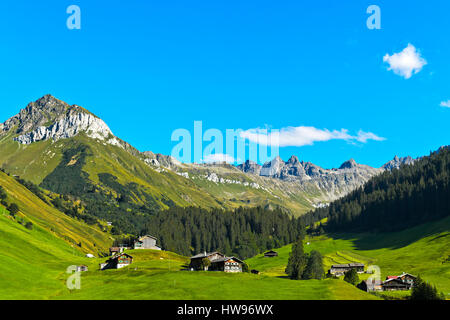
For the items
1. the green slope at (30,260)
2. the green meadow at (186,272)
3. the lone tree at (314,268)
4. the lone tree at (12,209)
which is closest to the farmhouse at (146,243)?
the green meadow at (186,272)

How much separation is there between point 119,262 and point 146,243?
57.9m

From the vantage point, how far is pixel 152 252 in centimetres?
16500

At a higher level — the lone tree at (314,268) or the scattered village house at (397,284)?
the lone tree at (314,268)

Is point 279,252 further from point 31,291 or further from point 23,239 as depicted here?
point 31,291

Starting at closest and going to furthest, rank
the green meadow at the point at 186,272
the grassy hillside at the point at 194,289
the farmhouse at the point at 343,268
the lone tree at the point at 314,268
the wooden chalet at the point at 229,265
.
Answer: the grassy hillside at the point at 194,289 < the green meadow at the point at 186,272 < the lone tree at the point at 314,268 < the wooden chalet at the point at 229,265 < the farmhouse at the point at 343,268

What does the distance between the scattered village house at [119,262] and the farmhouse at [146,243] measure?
47859mm

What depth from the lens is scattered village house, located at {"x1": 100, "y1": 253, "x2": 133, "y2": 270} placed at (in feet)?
443

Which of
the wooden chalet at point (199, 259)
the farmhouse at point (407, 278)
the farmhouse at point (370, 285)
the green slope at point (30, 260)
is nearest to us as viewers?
the green slope at point (30, 260)

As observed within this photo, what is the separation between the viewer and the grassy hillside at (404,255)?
122812 mm

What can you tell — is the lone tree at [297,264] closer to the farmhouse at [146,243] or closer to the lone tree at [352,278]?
the lone tree at [352,278]

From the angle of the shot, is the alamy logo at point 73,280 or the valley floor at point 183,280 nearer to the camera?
the valley floor at point 183,280

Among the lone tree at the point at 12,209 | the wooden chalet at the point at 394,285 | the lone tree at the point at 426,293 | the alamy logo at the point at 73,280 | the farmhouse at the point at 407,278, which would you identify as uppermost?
the lone tree at the point at 12,209

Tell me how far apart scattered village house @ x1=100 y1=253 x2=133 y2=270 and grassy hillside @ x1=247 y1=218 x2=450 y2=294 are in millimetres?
49804
